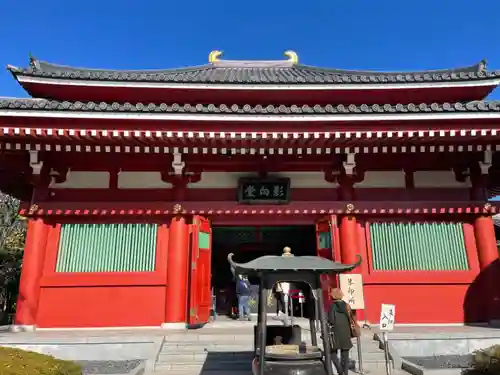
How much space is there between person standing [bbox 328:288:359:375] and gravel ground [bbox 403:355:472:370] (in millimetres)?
1916

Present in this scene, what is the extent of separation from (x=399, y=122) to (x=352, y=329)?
16.8 feet

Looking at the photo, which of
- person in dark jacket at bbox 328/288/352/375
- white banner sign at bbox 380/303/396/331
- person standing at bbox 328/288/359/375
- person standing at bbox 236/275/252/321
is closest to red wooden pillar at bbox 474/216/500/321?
white banner sign at bbox 380/303/396/331

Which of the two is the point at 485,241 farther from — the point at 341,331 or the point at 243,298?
the point at 243,298

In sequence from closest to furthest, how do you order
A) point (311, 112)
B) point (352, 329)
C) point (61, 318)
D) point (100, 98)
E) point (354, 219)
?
point (352, 329)
point (311, 112)
point (61, 318)
point (354, 219)
point (100, 98)

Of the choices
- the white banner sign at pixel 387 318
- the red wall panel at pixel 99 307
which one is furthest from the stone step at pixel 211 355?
the red wall panel at pixel 99 307

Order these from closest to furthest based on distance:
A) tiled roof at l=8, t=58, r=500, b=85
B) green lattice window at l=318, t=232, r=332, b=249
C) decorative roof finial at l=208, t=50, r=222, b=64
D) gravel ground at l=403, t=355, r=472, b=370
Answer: gravel ground at l=403, t=355, r=472, b=370 → green lattice window at l=318, t=232, r=332, b=249 → tiled roof at l=8, t=58, r=500, b=85 → decorative roof finial at l=208, t=50, r=222, b=64

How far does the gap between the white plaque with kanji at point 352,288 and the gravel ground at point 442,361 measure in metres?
1.58

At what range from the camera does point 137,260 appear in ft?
32.4

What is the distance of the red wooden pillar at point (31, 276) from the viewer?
9.27 meters

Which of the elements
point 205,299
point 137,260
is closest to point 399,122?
point 205,299

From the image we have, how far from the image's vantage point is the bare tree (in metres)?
17.7

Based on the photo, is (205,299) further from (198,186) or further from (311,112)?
(311,112)

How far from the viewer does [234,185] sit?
10516 mm

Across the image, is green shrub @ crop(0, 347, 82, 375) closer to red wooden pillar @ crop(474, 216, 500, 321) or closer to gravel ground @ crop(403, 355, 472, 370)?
gravel ground @ crop(403, 355, 472, 370)
